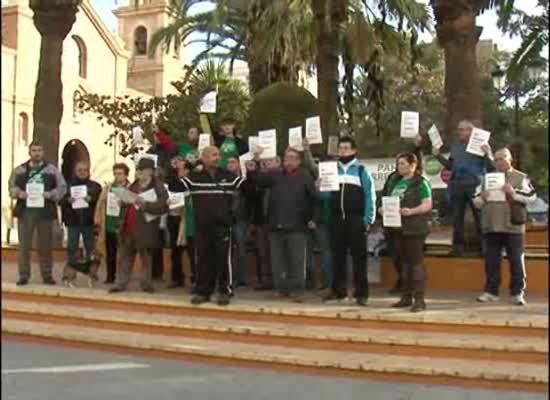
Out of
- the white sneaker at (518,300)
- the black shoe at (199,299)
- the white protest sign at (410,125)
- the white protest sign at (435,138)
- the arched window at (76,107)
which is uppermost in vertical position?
the arched window at (76,107)

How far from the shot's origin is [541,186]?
237 centimetres

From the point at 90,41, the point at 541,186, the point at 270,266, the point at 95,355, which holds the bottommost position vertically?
the point at 95,355

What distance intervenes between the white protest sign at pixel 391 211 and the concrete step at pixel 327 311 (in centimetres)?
82

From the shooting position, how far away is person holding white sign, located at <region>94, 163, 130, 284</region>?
370 inches

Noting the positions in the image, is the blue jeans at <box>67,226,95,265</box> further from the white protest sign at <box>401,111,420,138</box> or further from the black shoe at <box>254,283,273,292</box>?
the white protest sign at <box>401,111,420,138</box>

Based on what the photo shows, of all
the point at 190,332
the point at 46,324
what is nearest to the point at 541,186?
the point at 190,332

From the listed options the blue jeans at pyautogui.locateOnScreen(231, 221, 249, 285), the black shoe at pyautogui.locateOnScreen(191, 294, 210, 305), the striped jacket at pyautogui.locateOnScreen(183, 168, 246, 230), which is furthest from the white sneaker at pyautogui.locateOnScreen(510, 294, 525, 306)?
the blue jeans at pyautogui.locateOnScreen(231, 221, 249, 285)

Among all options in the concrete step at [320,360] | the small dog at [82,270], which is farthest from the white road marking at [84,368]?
the small dog at [82,270]

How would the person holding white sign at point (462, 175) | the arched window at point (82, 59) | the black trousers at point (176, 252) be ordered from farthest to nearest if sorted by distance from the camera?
the arched window at point (82, 59), the black trousers at point (176, 252), the person holding white sign at point (462, 175)

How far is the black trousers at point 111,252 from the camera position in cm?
983

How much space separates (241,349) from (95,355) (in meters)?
1.39

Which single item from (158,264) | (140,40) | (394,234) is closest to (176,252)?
(158,264)

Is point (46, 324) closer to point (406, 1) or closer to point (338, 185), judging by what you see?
point (338, 185)

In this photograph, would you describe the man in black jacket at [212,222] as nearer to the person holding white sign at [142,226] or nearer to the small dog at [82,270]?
the person holding white sign at [142,226]
